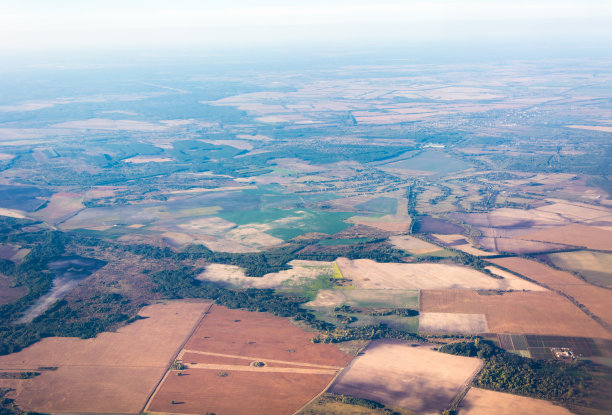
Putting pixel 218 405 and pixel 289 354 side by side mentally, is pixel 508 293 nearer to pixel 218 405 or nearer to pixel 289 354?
pixel 289 354

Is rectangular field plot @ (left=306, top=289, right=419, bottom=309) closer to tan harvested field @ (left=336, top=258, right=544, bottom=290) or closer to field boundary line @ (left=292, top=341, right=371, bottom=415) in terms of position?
tan harvested field @ (left=336, top=258, right=544, bottom=290)

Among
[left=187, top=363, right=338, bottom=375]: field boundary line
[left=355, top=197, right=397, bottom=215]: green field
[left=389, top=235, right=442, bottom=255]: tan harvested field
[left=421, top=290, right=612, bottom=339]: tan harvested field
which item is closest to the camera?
[left=187, top=363, right=338, bottom=375]: field boundary line

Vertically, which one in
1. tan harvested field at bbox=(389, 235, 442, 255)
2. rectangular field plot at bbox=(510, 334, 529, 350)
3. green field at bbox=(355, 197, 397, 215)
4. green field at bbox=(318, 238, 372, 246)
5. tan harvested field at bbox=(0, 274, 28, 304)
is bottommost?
green field at bbox=(355, 197, 397, 215)

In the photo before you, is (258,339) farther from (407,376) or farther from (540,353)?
(540,353)

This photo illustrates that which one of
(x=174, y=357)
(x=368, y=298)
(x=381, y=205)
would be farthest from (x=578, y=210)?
(x=174, y=357)

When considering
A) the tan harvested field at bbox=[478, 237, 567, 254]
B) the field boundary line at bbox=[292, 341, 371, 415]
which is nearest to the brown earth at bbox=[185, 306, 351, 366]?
the field boundary line at bbox=[292, 341, 371, 415]

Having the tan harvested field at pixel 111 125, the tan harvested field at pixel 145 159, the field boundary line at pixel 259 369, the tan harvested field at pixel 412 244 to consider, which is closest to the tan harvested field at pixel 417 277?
the tan harvested field at pixel 412 244
